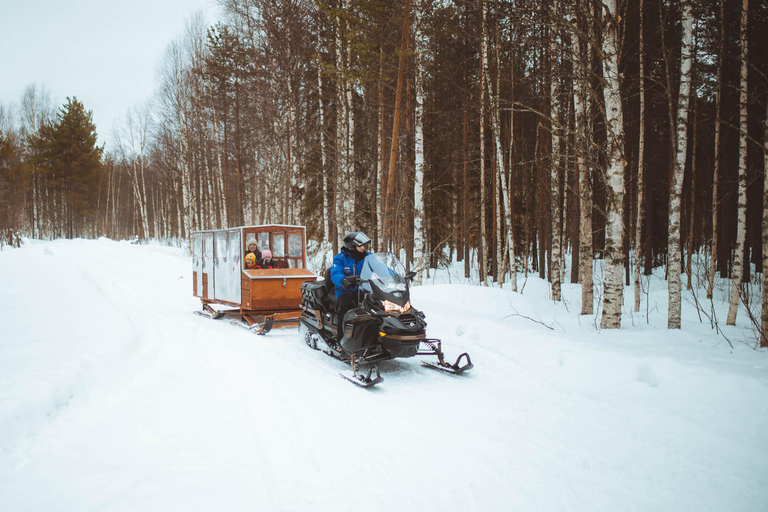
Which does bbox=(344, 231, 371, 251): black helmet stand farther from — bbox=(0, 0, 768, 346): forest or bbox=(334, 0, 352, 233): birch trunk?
bbox=(334, 0, 352, 233): birch trunk

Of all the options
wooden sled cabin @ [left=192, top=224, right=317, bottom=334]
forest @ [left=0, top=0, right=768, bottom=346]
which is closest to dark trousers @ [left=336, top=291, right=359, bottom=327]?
wooden sled cabin @ [left=192, top=224, right=317, bottom=334]

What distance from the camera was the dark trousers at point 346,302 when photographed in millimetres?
5387

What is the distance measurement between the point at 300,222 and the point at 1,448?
1610 cm

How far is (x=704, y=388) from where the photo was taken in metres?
3.63

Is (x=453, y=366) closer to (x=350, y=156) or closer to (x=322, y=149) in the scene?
(x=350, y=156)

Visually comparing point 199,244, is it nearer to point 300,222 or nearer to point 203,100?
point 300,222

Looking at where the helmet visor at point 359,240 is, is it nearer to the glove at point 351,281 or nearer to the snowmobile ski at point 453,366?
the glove at point 351,281

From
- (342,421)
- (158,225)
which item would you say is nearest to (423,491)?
(342,421)

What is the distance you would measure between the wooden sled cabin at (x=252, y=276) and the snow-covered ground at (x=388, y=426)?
1.90 metres

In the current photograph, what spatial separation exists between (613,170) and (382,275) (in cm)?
408

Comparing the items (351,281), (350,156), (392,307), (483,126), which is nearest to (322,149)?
(350,156)

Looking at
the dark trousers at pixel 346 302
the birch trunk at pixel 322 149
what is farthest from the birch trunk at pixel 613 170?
the birch trunk at pixel 322 149

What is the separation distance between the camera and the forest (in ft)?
22.5

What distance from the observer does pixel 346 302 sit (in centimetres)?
539
